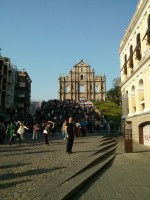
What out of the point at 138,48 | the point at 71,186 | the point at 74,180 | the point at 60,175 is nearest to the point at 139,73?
the point at 138,48

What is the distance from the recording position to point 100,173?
28.8 ft

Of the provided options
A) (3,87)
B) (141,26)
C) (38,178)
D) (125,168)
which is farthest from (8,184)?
(3,87)

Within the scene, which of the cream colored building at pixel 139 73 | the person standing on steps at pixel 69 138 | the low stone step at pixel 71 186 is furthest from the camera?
the cream colored building at pixel 139 73

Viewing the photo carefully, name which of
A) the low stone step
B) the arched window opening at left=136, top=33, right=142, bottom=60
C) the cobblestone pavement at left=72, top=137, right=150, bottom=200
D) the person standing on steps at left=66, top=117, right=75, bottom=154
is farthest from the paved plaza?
the arched window opening at left=136, top=33, right=142, bottom=60

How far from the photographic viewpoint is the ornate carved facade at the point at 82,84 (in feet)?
342

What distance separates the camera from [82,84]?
347 ft

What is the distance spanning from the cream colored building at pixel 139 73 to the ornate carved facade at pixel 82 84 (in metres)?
79.7

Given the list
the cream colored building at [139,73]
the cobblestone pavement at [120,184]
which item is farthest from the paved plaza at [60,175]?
the cream colored building at [139,73]

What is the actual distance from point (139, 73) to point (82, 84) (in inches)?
3423

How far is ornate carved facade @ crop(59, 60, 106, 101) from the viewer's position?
10419 centimetres

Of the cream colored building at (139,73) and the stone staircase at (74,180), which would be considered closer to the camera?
the stone staircase at (74,180)

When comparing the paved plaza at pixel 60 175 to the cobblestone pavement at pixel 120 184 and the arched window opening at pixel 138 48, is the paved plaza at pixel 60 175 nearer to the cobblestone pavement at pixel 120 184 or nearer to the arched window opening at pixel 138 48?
the cobblestone pavement at pixel 120 184

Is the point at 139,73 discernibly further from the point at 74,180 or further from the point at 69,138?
the point at 74,180

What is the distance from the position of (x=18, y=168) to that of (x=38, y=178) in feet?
5.60
